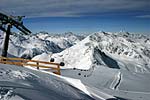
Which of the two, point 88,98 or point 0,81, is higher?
point 0,81

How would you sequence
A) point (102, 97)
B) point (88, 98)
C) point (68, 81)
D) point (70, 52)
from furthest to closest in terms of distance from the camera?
1. point (70, 52)
2. point (68, 81)
3. point (102, 97)
4. point (88, 98)

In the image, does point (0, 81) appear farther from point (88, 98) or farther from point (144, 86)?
point (144, 86)

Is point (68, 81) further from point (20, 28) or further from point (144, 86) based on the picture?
point (144, 86)

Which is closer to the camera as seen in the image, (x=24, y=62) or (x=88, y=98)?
(x=88, y=98)

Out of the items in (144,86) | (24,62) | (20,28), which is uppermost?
(20,28)

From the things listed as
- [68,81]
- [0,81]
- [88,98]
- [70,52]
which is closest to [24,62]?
[68,81]

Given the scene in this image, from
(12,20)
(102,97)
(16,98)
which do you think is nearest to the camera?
(16,98)

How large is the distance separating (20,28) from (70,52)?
15946 cm

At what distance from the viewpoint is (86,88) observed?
16.0 m

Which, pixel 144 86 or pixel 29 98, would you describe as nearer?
pixel 29 98

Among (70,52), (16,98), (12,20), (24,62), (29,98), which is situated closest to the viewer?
(16,98)

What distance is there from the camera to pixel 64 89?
14.0 m

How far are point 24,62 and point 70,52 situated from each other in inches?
6217

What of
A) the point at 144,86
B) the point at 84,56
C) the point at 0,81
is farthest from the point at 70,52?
the point at 0,81
